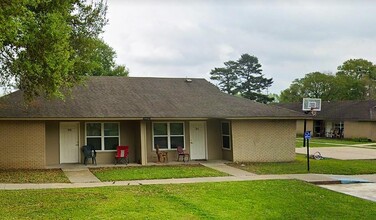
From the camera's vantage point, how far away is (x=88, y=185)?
1388cm

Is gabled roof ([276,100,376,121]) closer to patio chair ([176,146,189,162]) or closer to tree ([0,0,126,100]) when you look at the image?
patio chair ([176,146,189,162])

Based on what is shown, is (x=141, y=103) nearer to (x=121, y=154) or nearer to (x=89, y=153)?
(x=121, y=154)

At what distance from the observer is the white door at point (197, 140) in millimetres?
22250

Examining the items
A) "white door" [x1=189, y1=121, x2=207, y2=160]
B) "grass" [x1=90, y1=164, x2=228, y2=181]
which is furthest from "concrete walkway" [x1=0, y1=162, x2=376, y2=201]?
"white door" [x1=189, y1=121, x2=207, y2=160]

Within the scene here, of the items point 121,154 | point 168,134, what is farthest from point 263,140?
point 121,154

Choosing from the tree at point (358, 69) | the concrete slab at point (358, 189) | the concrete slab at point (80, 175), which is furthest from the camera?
the tree at point (358, 69)

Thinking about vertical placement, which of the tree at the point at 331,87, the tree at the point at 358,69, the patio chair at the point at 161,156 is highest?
the tree at the point at 358,69

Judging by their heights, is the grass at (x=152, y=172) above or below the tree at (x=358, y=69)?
below

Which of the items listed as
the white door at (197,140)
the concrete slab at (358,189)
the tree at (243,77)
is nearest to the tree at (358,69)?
the tree at (243,77)

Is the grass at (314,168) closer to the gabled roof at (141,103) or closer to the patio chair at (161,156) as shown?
the gabled roof at (141,103)

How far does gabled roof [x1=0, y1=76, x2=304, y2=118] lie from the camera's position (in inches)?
759

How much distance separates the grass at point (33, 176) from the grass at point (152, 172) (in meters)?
1.43

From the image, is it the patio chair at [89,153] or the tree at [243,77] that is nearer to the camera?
the patio chair at [89,153]

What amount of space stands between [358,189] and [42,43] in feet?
37.4
